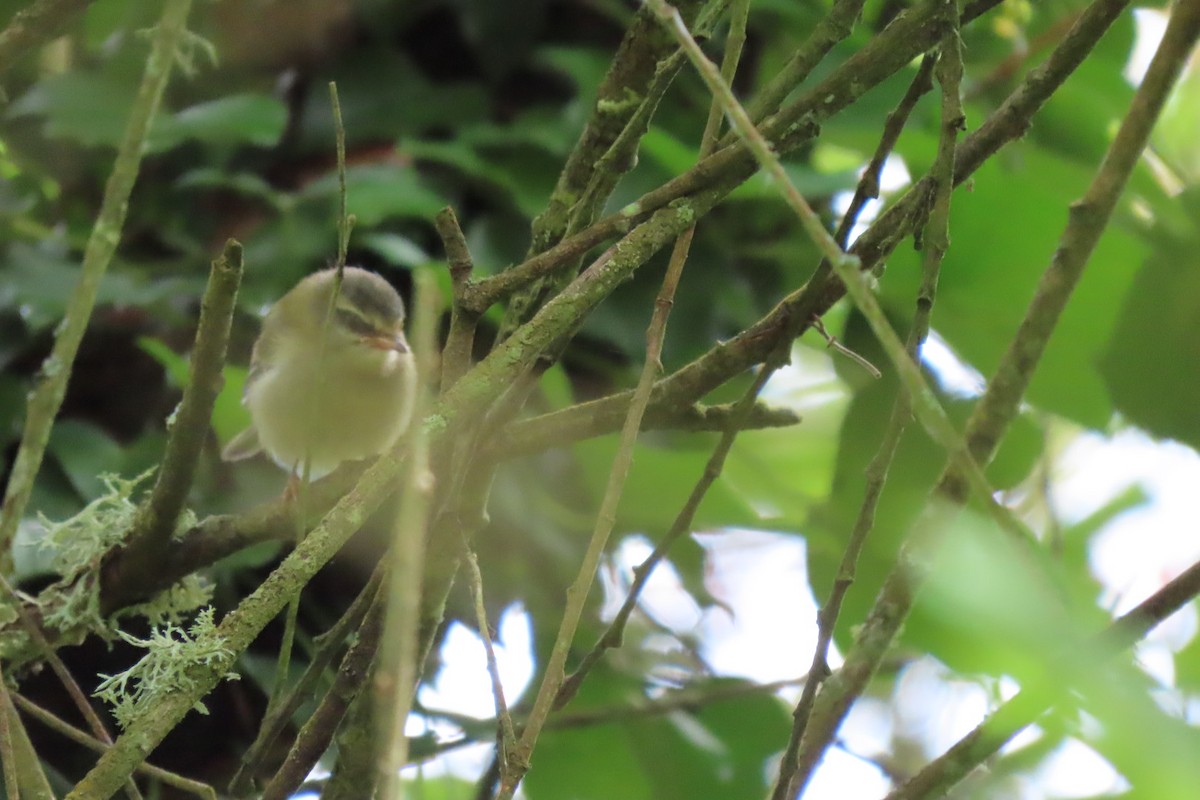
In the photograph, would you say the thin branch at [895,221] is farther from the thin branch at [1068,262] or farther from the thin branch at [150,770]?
the thin branch at [150,770]

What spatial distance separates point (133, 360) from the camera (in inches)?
98.7

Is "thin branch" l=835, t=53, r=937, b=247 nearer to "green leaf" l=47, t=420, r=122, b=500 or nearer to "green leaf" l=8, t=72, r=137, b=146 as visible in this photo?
"green leaf" l=47, t=420, r=122, b=500

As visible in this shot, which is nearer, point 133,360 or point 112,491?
point 112,491

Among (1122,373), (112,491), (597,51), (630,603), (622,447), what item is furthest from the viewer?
(597,51)

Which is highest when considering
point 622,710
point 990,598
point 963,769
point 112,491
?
point 112,491

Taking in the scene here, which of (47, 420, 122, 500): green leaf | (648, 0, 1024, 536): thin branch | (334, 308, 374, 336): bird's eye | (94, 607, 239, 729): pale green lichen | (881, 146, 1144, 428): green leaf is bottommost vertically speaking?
(94, 607, 239, 729): pale green lichen

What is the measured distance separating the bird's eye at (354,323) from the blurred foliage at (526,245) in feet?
0.60

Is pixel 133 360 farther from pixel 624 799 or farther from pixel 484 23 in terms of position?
pixel 624 799

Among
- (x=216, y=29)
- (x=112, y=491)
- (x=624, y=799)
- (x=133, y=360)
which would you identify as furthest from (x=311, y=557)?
(x=216, y=29)

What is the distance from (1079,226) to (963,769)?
48 cm

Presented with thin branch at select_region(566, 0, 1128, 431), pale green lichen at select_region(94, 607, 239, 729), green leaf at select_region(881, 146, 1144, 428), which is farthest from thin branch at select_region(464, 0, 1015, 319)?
green leaf at select_region(881, 146, 1144, 428)

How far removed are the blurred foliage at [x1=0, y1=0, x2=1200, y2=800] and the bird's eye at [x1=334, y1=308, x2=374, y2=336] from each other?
18cm

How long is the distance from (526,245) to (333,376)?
787 millimetres

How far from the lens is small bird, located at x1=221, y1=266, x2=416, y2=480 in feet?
8.89
